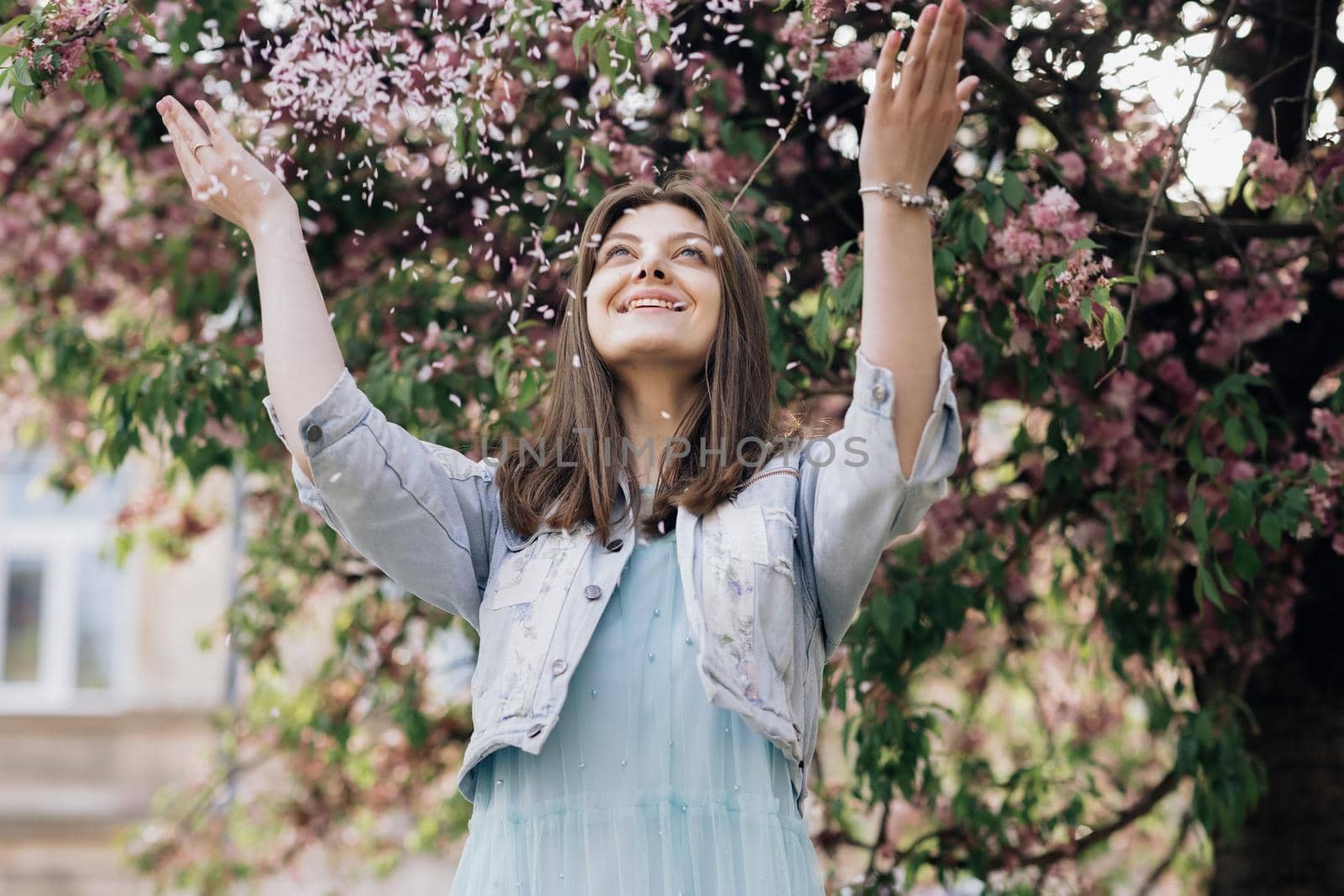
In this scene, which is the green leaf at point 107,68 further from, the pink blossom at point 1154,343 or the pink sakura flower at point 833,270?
the pink blossom at point 1154,343

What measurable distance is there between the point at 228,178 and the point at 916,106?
848 mm

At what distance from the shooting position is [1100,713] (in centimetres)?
617

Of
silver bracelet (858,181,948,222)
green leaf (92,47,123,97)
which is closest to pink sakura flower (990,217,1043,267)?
silver bracelet (858,181,948,222)

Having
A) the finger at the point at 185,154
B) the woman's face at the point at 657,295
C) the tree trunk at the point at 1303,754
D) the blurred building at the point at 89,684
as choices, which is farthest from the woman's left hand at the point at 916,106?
the blurred building at the point at 89,684

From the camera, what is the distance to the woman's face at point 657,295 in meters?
2.16

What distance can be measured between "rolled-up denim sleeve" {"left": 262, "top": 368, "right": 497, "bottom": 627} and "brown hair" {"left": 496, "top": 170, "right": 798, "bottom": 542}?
0.07 m

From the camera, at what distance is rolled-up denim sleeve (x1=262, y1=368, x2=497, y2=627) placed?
1892mm

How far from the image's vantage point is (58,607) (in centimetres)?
1059

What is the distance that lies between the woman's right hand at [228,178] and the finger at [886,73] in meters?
0.73

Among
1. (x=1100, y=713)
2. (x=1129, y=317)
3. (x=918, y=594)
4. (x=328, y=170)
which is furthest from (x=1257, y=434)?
(x=1100, y=713)

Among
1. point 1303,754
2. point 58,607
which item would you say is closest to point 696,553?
point 1303,754

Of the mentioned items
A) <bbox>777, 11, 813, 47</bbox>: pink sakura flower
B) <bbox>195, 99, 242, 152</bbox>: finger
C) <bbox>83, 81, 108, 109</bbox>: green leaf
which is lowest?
<bbox>195, 99, 242, 152</bbox>: finger

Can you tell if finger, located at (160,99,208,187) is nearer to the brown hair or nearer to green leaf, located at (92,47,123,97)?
the brown hair

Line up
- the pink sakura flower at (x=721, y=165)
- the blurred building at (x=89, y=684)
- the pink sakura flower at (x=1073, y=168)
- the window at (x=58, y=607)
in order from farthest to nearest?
the window at (x=58, y=607), the blurred building at (x=89, y=684), the pink sakura flower at (x=721, y=165), the pink sakura flower at (x=1073, y=168)
